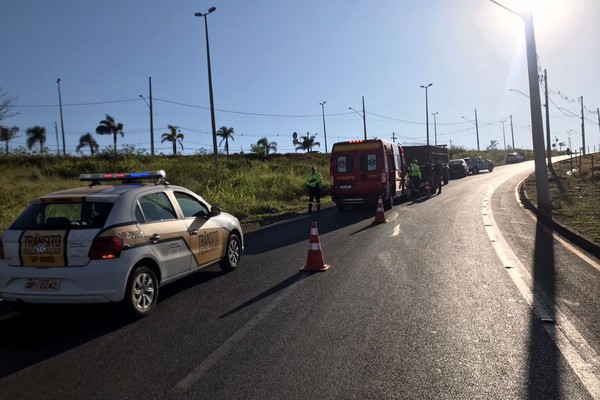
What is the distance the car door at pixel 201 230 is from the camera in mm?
7289

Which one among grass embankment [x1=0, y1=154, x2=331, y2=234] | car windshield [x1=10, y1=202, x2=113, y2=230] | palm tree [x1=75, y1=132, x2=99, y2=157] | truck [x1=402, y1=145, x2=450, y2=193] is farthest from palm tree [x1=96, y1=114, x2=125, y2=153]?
car windshield [x1=10, y1=202, x2=113, y2=230]

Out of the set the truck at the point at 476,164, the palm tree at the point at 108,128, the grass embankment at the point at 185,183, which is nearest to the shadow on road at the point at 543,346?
the grass embankment at the point at 185,183

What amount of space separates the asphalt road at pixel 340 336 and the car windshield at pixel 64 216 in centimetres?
115

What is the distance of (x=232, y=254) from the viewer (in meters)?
8.61

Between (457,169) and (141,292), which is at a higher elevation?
(457,169)

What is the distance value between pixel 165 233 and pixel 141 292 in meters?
0.86

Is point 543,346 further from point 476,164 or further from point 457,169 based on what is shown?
point 476,164

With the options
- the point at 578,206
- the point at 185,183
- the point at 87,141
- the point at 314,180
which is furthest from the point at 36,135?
the point at 578,206

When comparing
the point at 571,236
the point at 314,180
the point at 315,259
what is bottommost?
the point at 571,236

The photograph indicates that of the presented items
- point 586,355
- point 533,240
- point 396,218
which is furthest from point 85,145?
point 586,355

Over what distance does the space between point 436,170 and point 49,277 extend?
21888 millimetres

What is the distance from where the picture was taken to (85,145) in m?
68.4

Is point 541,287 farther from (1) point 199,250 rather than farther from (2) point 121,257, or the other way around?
(2) point 121,257

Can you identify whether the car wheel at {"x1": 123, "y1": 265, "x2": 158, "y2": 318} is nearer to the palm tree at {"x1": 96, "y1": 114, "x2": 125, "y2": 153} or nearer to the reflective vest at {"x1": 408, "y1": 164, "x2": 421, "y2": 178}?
the reflective vest at {"x1": 408, "y1": 164, "x2": 421, "y2": 178}
